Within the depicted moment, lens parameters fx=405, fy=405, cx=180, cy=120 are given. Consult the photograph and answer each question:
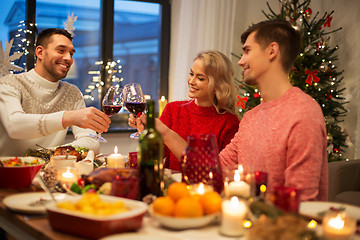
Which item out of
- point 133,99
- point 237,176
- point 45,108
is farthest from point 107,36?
point 237,176

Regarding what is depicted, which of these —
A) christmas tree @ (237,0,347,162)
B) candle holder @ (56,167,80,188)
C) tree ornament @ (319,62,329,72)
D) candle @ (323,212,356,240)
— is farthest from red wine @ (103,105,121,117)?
tree ornament @ (319,62,329,72)

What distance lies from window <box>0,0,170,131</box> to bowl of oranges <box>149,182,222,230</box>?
3.65m

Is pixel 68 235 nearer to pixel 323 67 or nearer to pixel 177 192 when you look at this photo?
pixel 177 192

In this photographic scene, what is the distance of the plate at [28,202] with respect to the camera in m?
1.20

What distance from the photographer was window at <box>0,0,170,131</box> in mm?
4555

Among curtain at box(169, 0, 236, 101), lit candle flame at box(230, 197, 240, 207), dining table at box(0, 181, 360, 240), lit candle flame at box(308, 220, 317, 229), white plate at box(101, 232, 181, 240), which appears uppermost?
curtain at box(169, 0, 236, 101)

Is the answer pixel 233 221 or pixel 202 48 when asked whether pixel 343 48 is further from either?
pixel 233 221

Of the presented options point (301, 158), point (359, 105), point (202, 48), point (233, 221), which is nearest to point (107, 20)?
point (202, 48)

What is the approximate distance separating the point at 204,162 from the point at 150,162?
0.63ft

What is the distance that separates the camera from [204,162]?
4.48 feet

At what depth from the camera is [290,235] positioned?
2.89 feet

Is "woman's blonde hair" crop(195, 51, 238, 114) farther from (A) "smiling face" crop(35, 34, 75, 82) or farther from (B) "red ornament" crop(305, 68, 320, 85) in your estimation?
(B) "red ornament" crop(305, 68, 320, 85)

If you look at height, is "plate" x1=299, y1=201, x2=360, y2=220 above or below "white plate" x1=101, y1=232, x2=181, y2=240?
above

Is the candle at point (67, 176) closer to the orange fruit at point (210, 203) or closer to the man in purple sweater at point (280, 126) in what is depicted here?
the orange fruit at point (210, 203)
